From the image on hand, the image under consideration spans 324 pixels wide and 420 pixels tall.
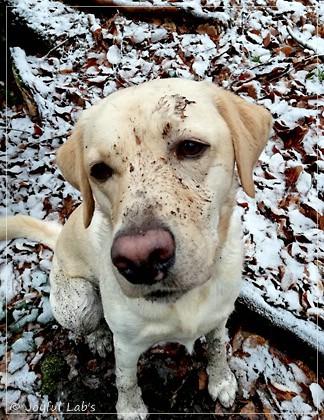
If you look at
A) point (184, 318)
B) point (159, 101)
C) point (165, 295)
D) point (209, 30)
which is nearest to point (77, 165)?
point (159, 101)

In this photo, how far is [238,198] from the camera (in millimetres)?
4445

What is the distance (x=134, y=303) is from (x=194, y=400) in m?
1.39

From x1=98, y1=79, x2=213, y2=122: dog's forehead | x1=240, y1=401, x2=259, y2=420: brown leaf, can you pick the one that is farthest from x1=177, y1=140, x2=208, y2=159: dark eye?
x1=240, y1=401, x2=259, y2=420: brown leaf

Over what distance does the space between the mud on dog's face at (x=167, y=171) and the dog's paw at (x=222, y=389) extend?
1.43 metres

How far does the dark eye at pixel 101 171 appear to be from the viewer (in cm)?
232

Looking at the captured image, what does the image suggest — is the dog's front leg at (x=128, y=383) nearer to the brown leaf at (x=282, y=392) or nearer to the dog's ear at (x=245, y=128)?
the brown leaf at (x=282, y=392)

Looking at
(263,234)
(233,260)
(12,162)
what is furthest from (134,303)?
(12,162)

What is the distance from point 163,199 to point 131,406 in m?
2.09

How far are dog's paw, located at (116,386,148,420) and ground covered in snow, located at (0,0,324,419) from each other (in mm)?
155

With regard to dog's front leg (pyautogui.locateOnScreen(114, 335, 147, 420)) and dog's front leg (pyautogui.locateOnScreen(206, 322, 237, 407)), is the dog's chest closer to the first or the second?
dog's front leg (pyautogui.locateOnScreen(114, 335, 147, 420))

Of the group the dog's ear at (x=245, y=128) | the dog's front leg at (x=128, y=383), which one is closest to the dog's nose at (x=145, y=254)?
the dog's ear at (x=245, y=128)

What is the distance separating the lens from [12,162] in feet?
17.8

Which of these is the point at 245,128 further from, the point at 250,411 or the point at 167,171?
the point at 250,411

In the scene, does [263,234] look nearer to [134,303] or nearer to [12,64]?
[134,303]
